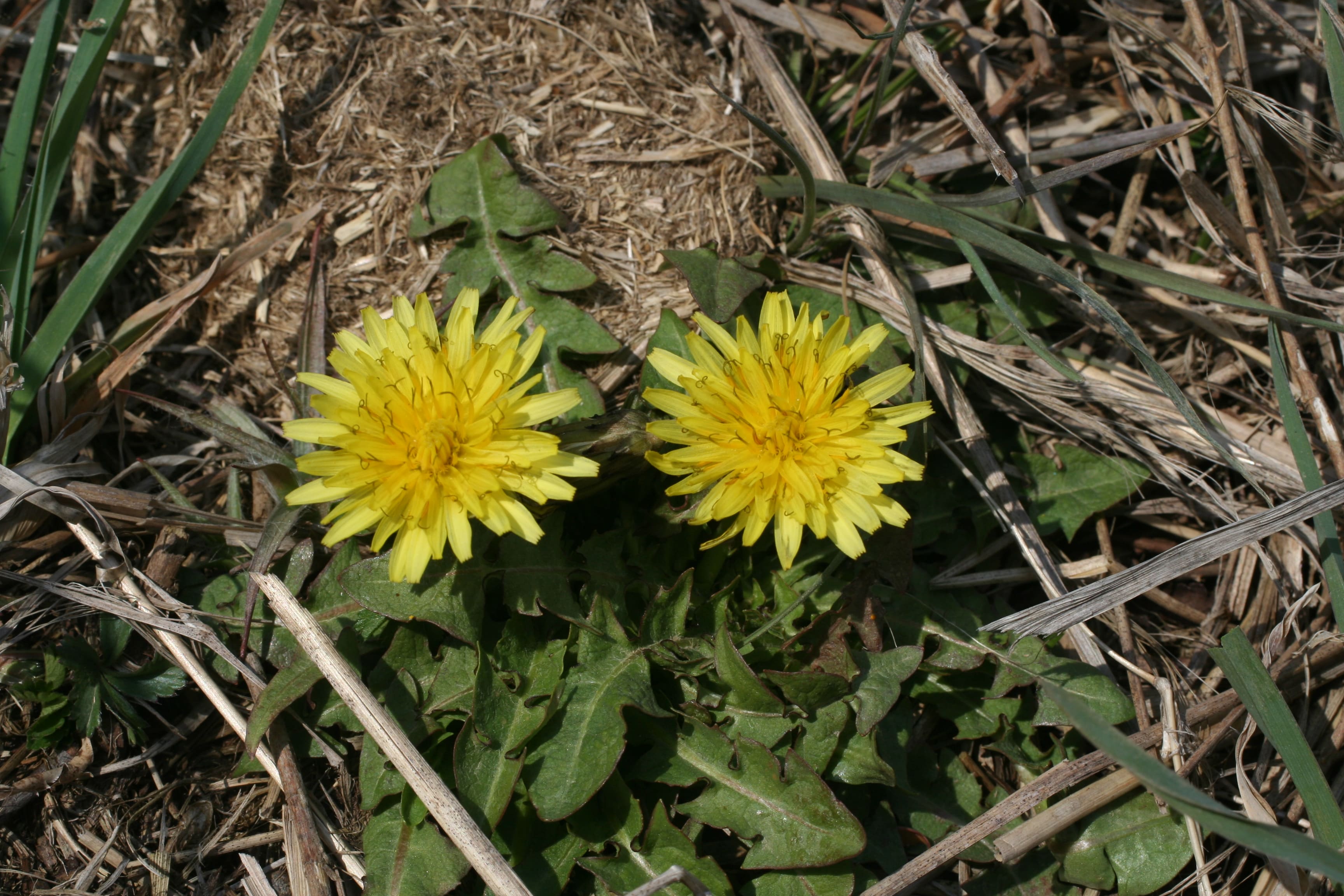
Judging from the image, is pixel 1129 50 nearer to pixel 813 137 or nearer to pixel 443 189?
pixel 813 137

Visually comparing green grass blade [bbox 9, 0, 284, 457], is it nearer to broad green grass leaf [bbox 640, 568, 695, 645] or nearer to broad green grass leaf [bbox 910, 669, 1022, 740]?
broad green grass leaf [bbox 640, 568, 695, 645]

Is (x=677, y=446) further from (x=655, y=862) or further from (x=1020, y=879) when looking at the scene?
(x=1020, y=879)

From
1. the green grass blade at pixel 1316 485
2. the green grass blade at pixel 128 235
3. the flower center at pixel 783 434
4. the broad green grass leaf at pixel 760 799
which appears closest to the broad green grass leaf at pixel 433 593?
the broad green grass leaf at pixel 760 799

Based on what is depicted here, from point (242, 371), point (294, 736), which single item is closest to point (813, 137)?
point (242, 371)

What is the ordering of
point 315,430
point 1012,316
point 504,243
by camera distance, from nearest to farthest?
point 315,430, point 1012,316, point 504,243

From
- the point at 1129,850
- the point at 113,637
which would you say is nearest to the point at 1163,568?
the point at 1129,850
